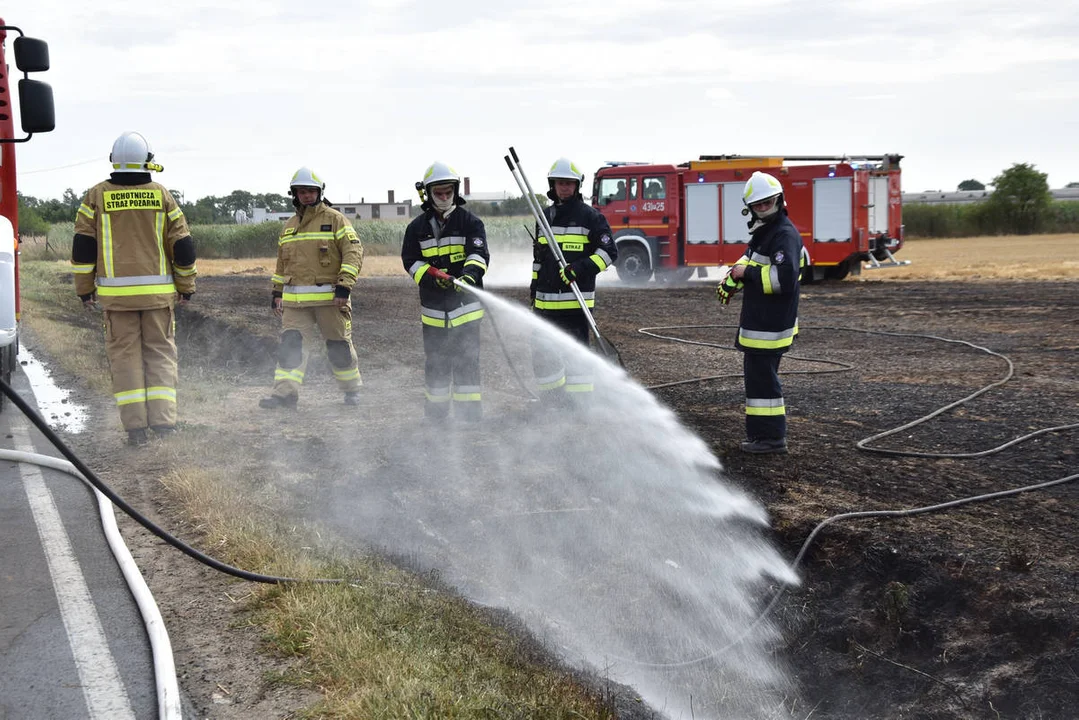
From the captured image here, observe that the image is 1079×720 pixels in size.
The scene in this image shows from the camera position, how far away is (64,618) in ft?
13.3

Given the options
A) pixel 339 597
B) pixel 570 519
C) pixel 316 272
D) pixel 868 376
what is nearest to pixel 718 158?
pixel 868 376

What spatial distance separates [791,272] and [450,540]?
2503 mm

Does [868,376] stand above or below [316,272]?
below

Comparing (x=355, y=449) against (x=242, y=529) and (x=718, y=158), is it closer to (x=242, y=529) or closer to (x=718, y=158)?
(x=242, y=529)

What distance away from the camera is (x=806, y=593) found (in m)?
5.05

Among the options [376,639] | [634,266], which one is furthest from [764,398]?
[634,266]

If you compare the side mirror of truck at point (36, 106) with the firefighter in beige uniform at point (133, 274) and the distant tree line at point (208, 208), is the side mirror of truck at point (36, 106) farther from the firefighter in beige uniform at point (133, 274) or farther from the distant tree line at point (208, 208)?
the distant tree line at point (208, 208)

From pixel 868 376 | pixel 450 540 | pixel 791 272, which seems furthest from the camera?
pixel 868 376

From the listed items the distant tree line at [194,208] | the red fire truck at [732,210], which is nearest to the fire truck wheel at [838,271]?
the red fire truck at [732,210]

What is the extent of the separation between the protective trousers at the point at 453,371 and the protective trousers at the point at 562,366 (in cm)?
45

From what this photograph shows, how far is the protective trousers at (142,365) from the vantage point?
22.8ft

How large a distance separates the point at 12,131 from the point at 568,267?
4.20 m

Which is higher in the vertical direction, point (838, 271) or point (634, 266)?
point (634, 266)

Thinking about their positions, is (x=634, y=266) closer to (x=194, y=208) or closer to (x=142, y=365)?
(x=142, y=365)
